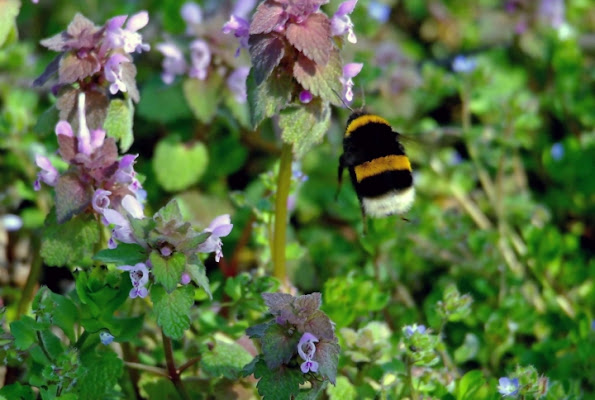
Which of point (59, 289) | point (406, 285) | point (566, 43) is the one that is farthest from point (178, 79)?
point (566, 43)

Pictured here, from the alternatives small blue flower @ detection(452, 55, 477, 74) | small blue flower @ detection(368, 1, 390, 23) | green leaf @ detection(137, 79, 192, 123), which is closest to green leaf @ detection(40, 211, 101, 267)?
green leaf @ detection(137, 79, 192, 123)

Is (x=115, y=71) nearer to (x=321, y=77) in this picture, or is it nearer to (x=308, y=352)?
(x=321, y=77)

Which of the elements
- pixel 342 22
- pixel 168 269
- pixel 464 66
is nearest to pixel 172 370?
pixel 168 269

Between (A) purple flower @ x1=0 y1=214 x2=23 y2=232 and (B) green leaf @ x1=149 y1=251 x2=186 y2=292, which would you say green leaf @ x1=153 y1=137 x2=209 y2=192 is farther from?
(B) green leaf @ x1=149 y1=251 x2=186 y2=292

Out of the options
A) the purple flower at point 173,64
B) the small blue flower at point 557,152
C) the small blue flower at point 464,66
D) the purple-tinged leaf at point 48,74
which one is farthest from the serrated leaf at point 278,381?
the small blue flower at point 557,152

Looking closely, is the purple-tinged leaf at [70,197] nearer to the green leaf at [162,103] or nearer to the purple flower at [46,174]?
the purple flower at [46,174]
